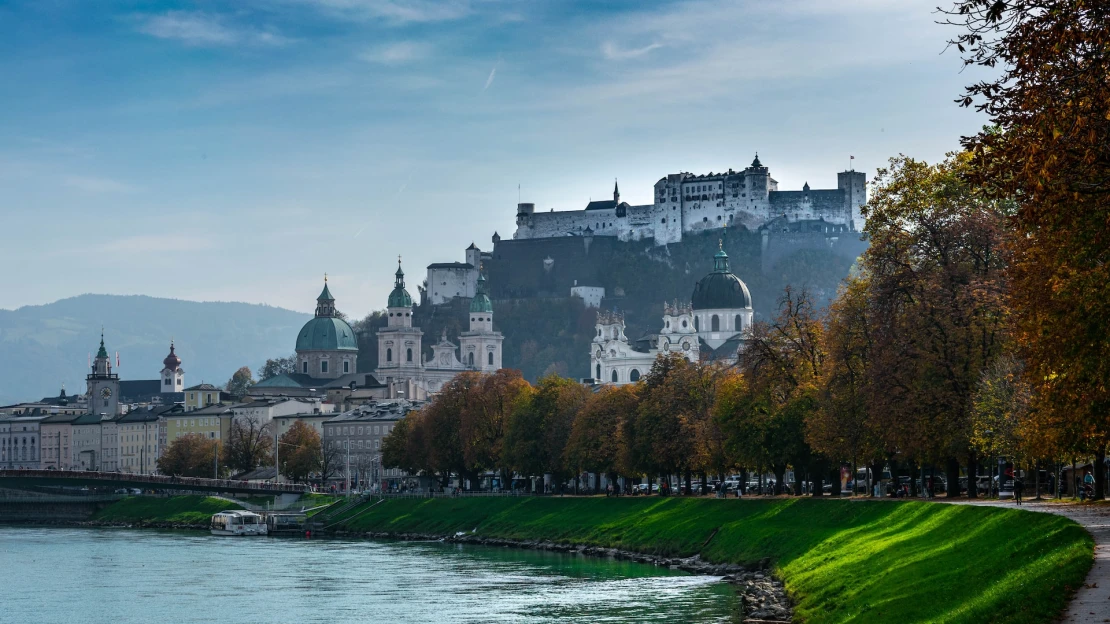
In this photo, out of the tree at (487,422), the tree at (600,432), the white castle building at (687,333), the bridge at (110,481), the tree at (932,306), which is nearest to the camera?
the tree at (932,306)

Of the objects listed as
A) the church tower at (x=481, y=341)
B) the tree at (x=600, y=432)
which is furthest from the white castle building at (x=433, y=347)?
the tree at (x=600, y=432)

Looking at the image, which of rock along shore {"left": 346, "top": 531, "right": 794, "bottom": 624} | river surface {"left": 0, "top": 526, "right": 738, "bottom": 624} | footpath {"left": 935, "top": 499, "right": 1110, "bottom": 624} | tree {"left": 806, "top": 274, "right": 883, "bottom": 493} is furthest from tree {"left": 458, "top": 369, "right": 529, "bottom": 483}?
footpath {"left": 935, "top": 499, "right": 1110, "bottom": 624}

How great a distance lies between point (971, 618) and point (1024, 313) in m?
4.87

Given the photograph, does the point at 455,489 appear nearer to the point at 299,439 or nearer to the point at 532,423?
the point at 532,423

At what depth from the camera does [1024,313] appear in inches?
977

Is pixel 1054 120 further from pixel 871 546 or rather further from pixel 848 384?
pixel 848 384

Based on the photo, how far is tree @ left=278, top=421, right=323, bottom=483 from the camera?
413 feet

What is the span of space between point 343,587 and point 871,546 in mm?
21099

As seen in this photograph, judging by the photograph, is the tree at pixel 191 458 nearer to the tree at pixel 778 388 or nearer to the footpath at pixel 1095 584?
the tree at pixel 778 388

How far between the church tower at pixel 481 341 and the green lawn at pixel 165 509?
81.8m

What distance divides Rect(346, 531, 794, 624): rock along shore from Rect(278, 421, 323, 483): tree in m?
38.6

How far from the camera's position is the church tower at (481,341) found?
7687 inches

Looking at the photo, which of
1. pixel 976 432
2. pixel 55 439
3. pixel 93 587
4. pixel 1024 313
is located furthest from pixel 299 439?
pixel 1024 313

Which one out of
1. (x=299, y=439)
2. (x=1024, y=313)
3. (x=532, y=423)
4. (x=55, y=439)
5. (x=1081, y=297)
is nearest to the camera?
(x=1081, y=297)
